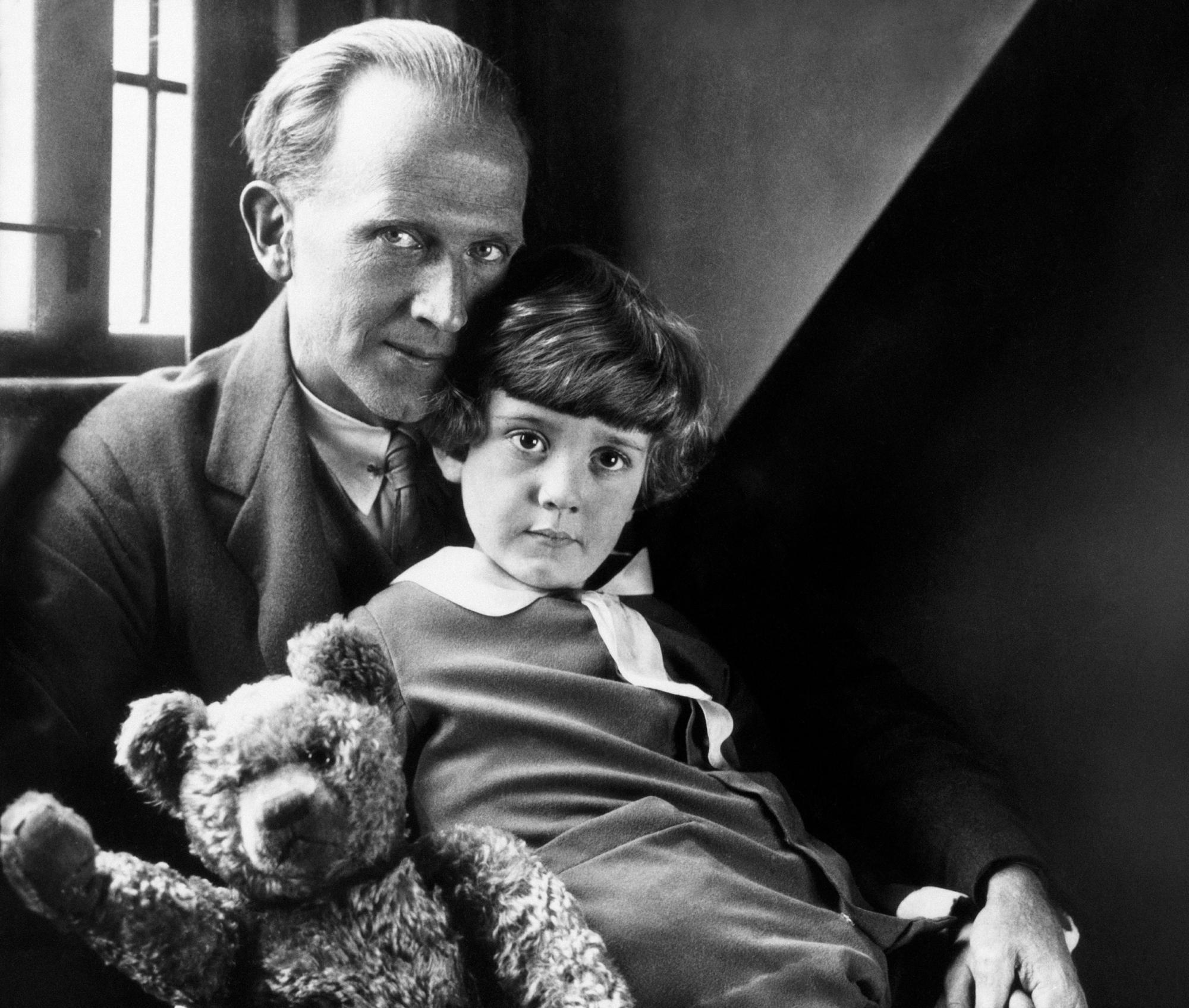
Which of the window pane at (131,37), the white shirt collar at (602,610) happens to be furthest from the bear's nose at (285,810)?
the window pane at (131,37)

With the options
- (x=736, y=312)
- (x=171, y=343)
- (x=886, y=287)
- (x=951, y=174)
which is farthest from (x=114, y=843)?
(x=951, y=174)

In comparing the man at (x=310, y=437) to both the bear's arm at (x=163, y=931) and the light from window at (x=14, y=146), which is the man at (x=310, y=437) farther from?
the bear's arm at (x=163, y=931)

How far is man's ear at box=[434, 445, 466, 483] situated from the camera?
1.41 metres

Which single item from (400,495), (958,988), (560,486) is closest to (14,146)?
(400,495)

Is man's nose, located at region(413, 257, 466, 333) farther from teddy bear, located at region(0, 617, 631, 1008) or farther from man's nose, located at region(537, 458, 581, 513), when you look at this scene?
teddy bear, located at region(0, 617, 631, 1008)

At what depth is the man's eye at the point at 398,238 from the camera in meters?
1.34

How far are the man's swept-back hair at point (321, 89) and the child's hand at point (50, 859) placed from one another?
79 centimetres

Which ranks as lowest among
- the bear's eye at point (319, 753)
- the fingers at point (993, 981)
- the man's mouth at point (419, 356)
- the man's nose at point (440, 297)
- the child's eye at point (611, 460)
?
the fingers at point (993, 981)

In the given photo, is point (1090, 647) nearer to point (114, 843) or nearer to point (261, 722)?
point (261, 722)

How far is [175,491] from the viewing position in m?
1.28

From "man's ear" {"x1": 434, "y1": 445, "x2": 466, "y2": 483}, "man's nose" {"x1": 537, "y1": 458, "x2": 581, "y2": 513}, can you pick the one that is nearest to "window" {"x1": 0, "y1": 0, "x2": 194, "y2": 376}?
"man's ear" {"x1": 434, "y1": 445, "x2": 466, "y2": 483}

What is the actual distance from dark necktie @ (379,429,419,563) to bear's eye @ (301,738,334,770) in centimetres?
41

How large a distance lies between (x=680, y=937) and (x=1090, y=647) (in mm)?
845

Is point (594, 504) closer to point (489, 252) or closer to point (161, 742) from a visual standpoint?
point (489, 252)
